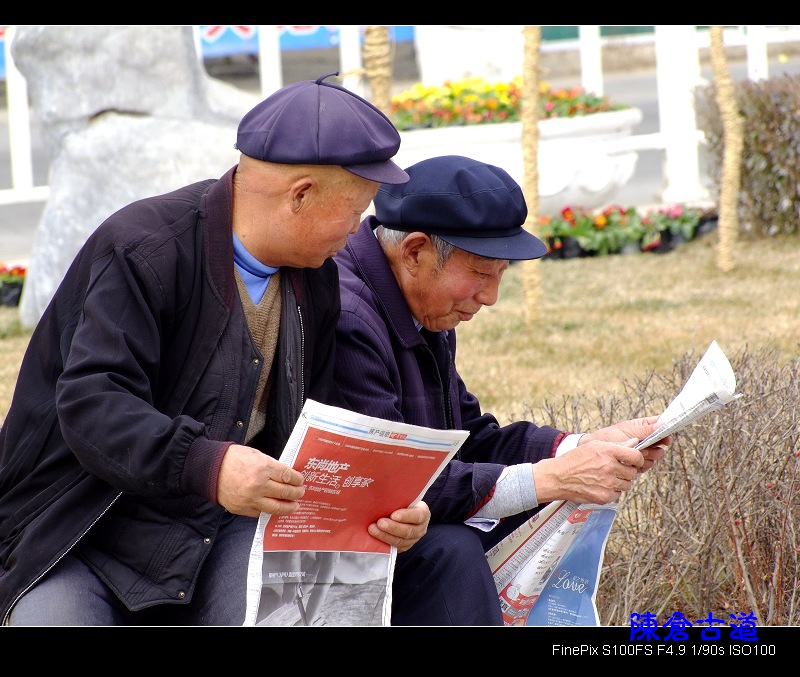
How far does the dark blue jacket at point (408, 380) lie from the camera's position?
7.55ft

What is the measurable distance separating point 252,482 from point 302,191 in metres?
0.55

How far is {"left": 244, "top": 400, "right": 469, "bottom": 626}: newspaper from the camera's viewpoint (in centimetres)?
187

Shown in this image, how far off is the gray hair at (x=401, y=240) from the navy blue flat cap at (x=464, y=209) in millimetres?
18

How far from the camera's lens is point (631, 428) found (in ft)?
8.07

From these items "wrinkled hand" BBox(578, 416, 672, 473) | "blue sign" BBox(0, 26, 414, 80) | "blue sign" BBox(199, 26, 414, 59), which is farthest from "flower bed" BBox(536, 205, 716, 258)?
"wrinkled hand" BBox(578, 416, 672, 473)

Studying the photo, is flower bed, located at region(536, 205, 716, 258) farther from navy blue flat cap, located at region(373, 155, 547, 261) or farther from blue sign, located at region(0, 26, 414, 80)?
navy blue flat cap, located at region(373, 155, 547, 261)

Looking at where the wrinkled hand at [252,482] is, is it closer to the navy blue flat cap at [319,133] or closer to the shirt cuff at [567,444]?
the navy blue flat cap at [319,133]

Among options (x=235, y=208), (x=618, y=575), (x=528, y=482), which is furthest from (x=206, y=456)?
(x=618, y=575)

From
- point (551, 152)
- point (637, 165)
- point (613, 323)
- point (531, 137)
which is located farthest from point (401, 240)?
point (637, 165)

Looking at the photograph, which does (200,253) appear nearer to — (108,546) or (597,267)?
(108,546)

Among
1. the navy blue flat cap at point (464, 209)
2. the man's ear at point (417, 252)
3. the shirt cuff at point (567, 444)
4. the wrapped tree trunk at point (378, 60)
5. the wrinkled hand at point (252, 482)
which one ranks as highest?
the wrapped tree trunk at point (378, 60)

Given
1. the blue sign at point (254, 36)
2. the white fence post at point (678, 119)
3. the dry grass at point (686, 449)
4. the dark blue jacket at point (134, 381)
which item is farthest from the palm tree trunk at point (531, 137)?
the blue sign at point (254, 36)

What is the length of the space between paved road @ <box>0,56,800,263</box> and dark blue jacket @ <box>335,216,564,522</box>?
7.93 m

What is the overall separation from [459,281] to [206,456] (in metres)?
0.82
